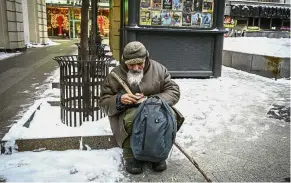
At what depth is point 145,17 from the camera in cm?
713

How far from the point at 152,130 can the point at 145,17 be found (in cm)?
512

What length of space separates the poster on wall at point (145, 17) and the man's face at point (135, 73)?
14.7 feet

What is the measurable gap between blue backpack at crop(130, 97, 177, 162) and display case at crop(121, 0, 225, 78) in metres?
4.58

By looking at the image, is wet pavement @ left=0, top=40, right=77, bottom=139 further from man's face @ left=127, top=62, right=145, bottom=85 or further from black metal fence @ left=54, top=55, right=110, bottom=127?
man's face @ left=127, top=62, right=145, bottom=85

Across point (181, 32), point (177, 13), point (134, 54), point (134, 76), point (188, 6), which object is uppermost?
point (188, 6)

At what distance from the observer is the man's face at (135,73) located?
286cm

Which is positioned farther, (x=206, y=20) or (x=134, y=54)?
(x=206, y=20)

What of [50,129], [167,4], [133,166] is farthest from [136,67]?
[167,4]

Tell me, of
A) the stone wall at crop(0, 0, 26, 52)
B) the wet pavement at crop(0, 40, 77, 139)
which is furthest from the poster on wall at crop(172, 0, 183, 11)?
the stone wall at crop(0, 0, 26, 52)

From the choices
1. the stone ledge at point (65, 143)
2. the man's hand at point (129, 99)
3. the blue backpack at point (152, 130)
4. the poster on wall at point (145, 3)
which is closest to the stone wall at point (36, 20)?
the poster on wall at point (145, 3)

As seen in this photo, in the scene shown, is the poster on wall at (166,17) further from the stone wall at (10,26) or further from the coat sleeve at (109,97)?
the stone wall at (10,26)

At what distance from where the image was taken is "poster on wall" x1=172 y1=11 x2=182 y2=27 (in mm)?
7363

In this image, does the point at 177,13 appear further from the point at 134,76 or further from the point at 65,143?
the point at 65,143

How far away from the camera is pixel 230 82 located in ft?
24.9
